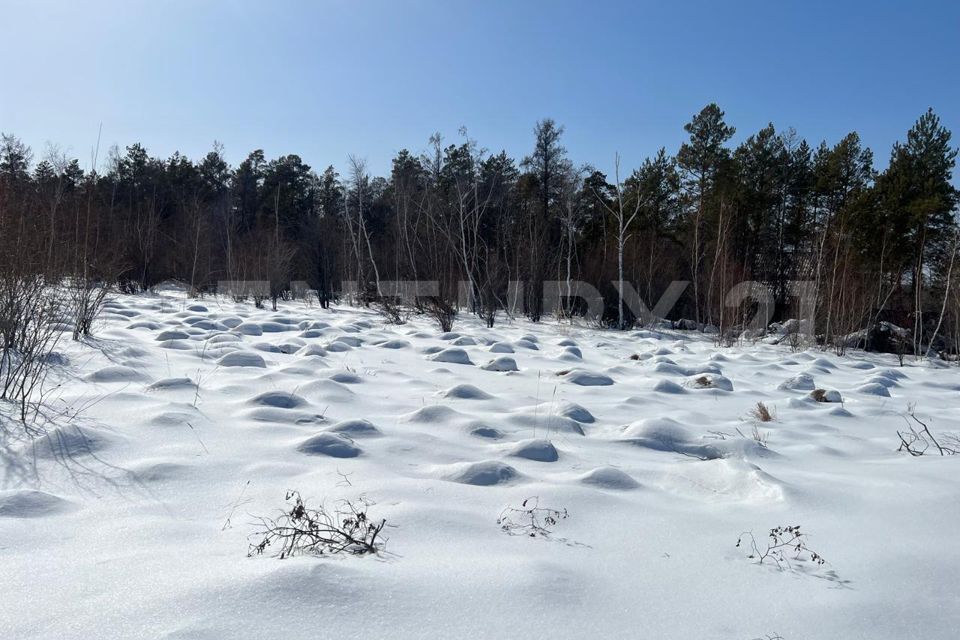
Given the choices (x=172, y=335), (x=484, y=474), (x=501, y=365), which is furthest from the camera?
(x=172, y=335)

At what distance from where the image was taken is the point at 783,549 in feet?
6.72

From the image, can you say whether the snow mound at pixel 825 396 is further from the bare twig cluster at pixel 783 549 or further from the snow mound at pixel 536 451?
the bare twig cluster at pixel 783 549

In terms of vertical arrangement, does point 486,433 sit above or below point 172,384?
below

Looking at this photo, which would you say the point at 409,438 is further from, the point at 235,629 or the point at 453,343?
the point at 453,343

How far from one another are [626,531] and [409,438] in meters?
1.50

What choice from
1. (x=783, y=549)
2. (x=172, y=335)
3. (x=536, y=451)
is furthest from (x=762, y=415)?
(x=172, y=335)

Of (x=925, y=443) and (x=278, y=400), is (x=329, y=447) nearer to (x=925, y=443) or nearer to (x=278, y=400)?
(x=278, y=400)

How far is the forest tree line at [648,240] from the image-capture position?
11414 millimetres

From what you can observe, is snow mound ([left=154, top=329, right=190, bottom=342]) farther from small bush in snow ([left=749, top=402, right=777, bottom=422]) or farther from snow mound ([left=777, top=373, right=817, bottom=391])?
snow mound ([left=777, top=373, right=817, bottom=391])

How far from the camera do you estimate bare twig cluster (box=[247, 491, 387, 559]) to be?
1856mm

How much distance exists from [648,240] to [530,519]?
51.8 ft

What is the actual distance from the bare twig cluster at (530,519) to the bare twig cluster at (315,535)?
0.48m

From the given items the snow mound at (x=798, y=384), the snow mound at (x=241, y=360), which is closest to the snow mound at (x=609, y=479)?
the snow mound at (x=241, y=360)

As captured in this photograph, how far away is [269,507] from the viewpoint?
2.23m
